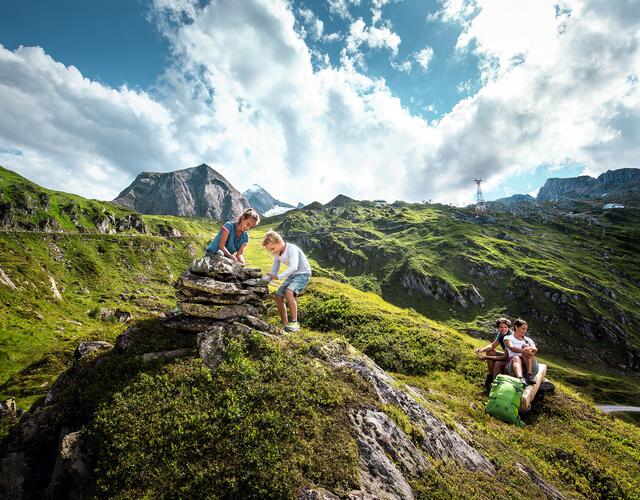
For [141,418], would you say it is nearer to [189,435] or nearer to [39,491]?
[189,435]

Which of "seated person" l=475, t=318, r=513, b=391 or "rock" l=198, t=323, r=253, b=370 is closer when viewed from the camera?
"rock" l=198, t=323, r=253, b=370

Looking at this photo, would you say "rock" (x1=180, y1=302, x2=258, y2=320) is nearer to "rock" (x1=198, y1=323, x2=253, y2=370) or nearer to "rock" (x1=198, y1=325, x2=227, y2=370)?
"rock" (x1=198, y1=323, x2=253, y2=370)

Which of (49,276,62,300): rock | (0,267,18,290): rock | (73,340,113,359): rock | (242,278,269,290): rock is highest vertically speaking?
(242,278,269,290): rock

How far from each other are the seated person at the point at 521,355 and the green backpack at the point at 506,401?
84 centimetres

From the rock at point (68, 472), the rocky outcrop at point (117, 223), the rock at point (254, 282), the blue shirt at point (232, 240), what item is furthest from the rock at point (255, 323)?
the rocky outcrop at point (117, 223)

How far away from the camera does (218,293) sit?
1377cm

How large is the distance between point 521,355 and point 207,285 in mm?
17314

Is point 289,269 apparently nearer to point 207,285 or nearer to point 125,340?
point 207,285

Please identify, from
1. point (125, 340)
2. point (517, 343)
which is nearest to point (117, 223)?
point (125, 340)

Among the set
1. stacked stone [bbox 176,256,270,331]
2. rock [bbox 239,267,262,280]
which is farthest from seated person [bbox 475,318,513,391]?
rock [bbox 239,267,262,280]

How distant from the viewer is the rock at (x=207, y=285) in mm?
13461

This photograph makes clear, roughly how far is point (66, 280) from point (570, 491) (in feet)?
416

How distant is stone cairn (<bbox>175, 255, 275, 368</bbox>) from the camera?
44.2 feet

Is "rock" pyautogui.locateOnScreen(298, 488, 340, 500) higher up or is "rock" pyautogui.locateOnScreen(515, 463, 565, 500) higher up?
"rock" pyautogui.locateOnScreen(298, 488, 340, 500)
